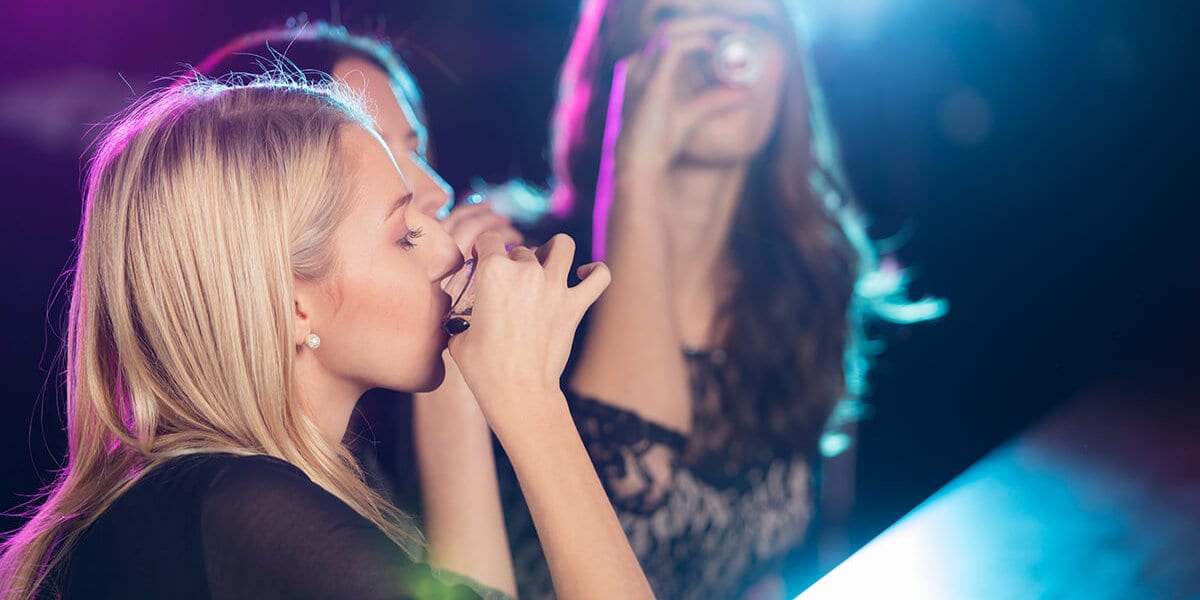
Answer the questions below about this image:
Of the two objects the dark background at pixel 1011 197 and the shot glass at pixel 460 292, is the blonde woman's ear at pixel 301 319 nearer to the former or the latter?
the shot glass at pixel 460 292

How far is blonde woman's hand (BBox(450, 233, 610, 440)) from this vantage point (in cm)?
90

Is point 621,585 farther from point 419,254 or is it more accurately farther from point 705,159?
point 705,159

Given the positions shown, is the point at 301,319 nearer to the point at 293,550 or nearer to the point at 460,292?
the point at 460,292

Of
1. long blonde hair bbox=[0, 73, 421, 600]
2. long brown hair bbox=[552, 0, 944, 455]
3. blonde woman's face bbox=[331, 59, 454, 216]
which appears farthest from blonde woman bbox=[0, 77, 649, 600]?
long brown hair bbox=[552, 0, 944, 455]

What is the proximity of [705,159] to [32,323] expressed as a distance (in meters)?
1.29

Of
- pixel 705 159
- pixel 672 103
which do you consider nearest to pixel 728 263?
pixel 705 159

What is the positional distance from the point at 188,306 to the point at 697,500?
1.10 metres

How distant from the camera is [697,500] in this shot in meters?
1.73

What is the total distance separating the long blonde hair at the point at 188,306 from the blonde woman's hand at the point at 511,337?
0.63 ft

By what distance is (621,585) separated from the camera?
0.84 m

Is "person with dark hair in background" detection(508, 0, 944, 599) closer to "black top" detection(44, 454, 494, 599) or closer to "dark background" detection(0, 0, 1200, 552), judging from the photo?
"dark background" detection(0, 0, 1200, 552)

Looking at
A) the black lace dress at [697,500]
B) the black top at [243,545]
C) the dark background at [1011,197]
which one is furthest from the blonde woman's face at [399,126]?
the black top at [243,545]

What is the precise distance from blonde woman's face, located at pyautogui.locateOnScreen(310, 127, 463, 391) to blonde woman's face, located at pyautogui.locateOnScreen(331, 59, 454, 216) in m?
0.57

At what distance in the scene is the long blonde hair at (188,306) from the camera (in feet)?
2.91
